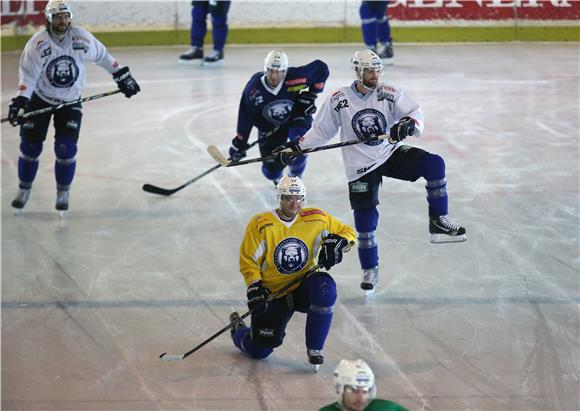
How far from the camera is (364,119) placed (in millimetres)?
4898

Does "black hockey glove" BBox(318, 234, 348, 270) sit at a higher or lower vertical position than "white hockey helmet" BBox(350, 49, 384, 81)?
lower

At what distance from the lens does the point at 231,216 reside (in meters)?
6.39

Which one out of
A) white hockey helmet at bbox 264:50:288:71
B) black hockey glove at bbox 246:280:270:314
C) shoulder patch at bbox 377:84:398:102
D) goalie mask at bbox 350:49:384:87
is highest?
goalie mask at bbox 350:49:384:87

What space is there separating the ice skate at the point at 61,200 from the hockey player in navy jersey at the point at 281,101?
41.5 inches

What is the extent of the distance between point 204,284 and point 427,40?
27.1 feet

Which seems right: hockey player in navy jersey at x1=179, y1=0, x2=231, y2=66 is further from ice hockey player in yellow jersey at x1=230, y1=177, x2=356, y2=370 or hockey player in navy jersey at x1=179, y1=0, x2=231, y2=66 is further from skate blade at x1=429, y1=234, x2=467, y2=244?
ice hockey player in yellow jersey at x1=230, y1=177, x2=356, y2=370

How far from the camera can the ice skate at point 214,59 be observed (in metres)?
11.4

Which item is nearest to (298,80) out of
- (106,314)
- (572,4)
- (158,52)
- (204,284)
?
(204,284)

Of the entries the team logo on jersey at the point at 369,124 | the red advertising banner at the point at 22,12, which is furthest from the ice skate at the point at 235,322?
the red advertising banner at the point at 22,12

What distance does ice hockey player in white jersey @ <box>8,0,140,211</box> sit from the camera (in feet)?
19.7

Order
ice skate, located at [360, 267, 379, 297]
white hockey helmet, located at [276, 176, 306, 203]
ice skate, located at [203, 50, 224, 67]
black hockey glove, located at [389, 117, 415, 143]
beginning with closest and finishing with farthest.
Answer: white hockey helmet, located at [276, 176, 306, 203], black hockey glove, located at [389, 117, 415, 143], ice skate, located at [360, 267, 379, 297], ice skate, located at [203, 50, 224, 67]

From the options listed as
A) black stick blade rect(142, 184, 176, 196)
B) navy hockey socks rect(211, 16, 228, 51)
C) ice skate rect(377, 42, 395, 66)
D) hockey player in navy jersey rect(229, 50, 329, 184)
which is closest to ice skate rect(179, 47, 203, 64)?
navy hockey socks rect(211, 16, 228, 51)

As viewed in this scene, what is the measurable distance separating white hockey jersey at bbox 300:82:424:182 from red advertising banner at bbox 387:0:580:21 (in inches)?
311

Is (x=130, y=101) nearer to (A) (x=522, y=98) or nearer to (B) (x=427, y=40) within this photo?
(A) (x=522, y=98)
